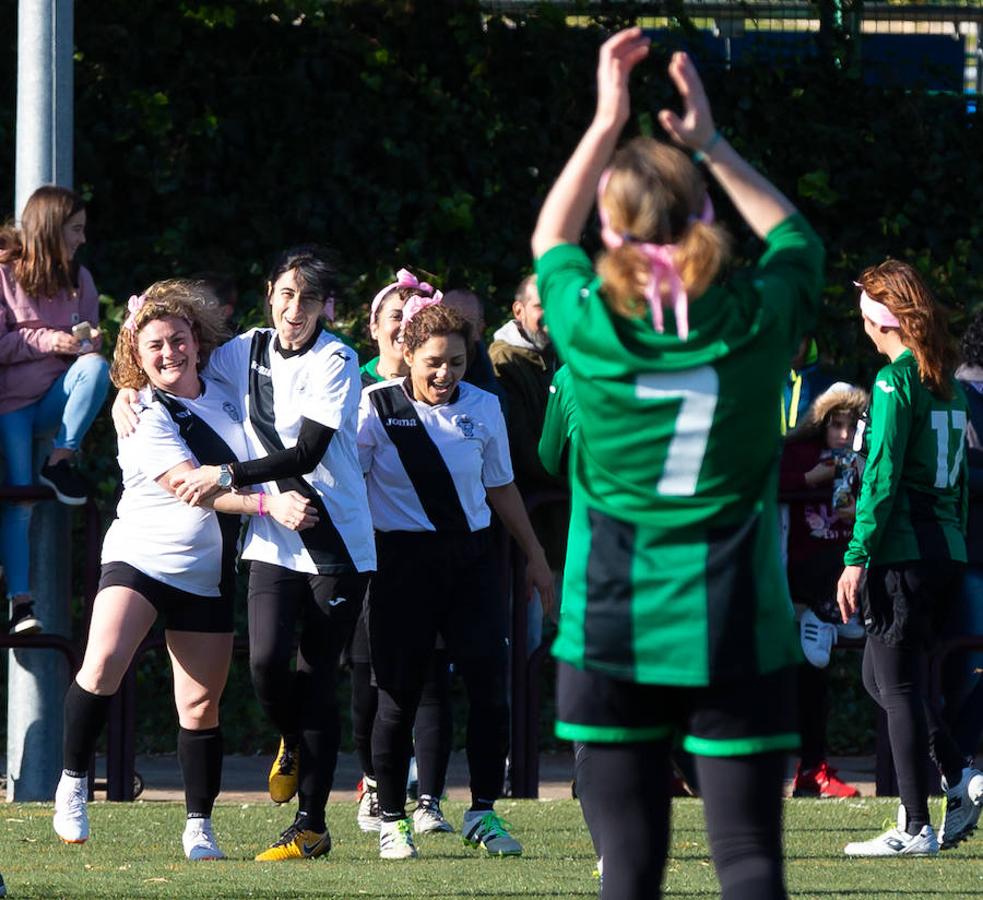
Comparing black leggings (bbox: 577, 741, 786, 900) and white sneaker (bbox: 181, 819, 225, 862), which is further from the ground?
black leggings (bbox: 577, 741, 786, 900)

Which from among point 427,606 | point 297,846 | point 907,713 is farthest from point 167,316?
point 907,713

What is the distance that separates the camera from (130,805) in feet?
27.8

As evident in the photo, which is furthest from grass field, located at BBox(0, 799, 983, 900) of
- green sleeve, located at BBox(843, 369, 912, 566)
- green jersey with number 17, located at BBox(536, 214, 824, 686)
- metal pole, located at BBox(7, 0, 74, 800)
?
green jersey with number 17, located at BBox(536, 214, 824, 686)

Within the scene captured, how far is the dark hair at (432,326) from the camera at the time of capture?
6.86 m

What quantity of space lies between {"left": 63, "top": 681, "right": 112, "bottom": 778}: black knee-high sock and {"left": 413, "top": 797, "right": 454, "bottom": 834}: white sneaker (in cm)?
137

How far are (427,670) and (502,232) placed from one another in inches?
248

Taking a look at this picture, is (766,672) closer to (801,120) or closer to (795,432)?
(795,432)

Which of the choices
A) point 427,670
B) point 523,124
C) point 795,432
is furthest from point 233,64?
point 427,670

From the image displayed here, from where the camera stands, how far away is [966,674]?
27.8ft

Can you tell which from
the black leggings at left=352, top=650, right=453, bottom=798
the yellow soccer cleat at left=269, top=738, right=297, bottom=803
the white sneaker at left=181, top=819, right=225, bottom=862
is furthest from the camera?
the black leggings at left=352, top=650, right=453, bottom=798

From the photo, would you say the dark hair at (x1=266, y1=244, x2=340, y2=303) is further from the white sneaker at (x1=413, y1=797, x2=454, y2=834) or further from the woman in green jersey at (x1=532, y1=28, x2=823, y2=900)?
the woman in green jersey at (x1=532, y1=28, x2=823, y2=900)

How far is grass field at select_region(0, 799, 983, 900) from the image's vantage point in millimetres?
5938

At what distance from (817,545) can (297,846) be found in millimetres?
3262

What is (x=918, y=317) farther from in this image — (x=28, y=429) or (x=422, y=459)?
(x=28, y=429)
